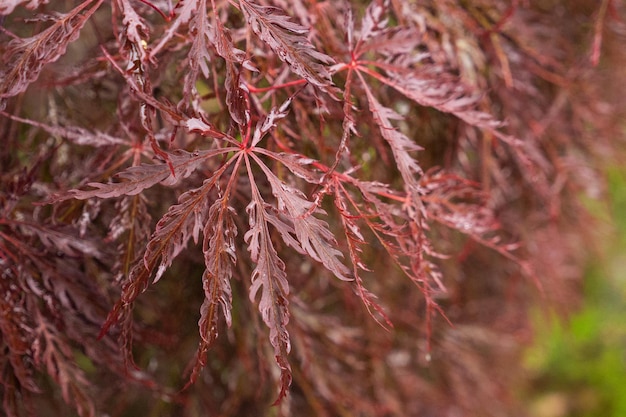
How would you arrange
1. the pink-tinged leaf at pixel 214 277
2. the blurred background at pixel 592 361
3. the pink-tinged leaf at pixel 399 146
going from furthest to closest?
the blurred background at pixel 592 361 < the pink-tinged leaf at pixel 399 146 < the pink-tinged leaf at pixel 214 277

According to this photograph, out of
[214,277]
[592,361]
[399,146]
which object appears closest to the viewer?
[214,277]

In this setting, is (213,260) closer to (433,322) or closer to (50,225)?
(50,225)

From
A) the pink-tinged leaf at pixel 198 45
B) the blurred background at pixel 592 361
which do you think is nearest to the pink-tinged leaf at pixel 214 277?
the pink-tinged leaf at pixel 198 45

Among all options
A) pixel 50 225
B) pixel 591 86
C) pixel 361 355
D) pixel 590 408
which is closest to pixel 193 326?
pixel 361 355

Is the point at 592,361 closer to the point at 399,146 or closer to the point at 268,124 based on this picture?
the point at 399,146

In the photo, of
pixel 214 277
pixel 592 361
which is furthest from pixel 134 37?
pixel 592 361

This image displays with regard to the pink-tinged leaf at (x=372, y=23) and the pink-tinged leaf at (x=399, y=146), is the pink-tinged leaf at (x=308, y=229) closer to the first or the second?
the pink-tinged leaf at (x=399, y=146)

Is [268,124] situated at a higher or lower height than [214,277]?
higher
